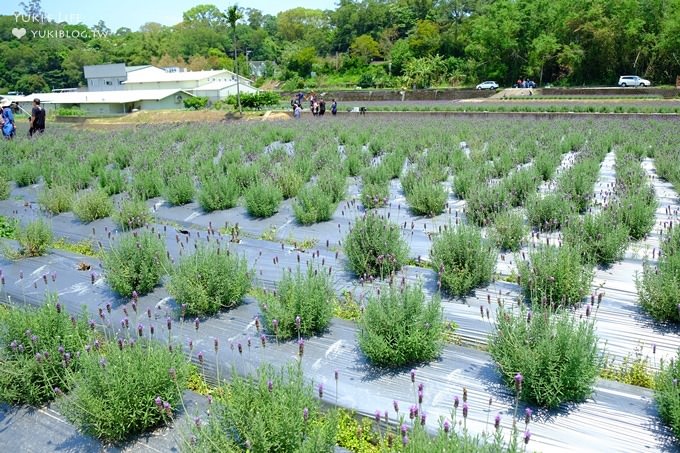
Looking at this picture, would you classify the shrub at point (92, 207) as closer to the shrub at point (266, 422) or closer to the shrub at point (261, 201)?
the shrub at point (261, 201)

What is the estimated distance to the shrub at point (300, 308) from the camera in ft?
12.7

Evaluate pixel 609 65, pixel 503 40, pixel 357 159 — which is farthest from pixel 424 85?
pixel 357 159

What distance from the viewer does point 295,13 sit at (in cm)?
10794

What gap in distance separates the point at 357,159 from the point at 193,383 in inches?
273

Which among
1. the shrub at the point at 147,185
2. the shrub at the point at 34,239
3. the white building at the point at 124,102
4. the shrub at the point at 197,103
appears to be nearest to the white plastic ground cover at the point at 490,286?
the shrub at the point at 34,239

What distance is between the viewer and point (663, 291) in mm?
3990

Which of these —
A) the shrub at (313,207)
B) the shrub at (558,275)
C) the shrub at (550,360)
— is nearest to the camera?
the shrub at (550,360)

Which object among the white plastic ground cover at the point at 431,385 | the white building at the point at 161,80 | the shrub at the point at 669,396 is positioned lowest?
the white plastic ground cover at the point at 431,385

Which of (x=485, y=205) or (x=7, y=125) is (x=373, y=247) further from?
(x=7, y=125)

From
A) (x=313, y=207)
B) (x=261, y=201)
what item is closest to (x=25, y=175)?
(x=261, y=201)

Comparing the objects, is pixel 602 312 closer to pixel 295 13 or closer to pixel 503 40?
pixel 503 40

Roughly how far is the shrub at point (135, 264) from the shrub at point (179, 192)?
334cm

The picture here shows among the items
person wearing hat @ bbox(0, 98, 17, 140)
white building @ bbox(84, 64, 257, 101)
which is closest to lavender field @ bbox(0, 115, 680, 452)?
person wearing hat @ bbox(0, 98, 17, 140)

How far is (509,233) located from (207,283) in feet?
9.68
